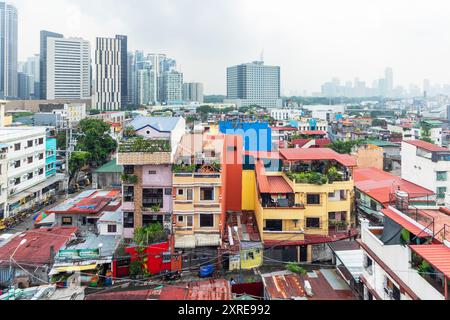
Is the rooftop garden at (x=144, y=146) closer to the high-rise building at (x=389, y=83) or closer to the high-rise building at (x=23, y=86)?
the high-rise building at (x=23, y=86)

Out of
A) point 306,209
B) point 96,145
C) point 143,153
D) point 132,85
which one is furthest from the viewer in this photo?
point 132,85

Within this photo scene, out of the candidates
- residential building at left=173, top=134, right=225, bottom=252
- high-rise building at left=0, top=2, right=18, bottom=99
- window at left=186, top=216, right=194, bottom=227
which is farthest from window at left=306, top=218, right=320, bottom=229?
high-rise building at left=0, top=2, right=18, bottom=99

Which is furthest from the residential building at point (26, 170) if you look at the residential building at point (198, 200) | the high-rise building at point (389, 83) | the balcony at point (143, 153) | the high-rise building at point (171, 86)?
the high-rise building at point (389, 83)

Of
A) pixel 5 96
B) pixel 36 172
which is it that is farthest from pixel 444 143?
pixel 5 96

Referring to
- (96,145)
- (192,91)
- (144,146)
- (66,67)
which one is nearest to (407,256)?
(144,146)

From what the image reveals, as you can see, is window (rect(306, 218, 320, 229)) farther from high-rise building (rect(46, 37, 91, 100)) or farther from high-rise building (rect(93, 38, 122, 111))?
high-rise building (rect(46, 37, 91, 100))

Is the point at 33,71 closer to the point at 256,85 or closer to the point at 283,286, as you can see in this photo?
the point at 256,85

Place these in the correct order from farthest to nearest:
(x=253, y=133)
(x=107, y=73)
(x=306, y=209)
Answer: (x=107, y=73)
(x=253, y=133)
(x=306, y=209)
